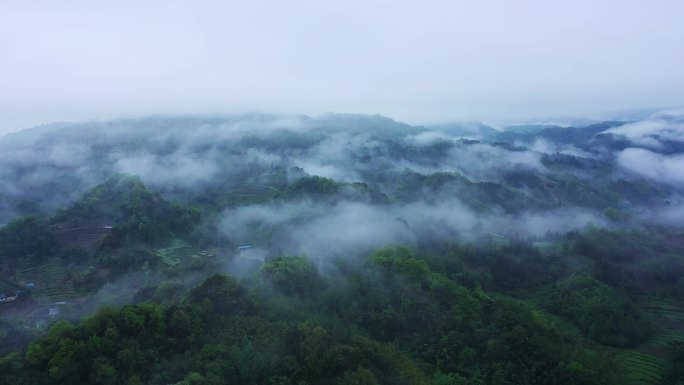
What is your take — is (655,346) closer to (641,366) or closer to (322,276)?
(641,366)

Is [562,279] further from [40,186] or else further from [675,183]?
[40,186]

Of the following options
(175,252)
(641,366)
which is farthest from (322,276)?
(641,366)

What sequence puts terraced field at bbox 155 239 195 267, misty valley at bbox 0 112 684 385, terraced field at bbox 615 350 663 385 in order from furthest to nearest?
1. terraced field at bbox 155 239 195 267
2. terraced field at bbox 615 350 663 385
3. misty valley at bbox 0 112 684 385

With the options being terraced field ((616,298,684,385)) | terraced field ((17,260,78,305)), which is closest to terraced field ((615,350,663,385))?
terraced field ((616,298,684,385))

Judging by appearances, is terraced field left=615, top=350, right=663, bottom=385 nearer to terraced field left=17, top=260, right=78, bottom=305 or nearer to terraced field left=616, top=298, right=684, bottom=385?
terraced field left=616, top=298, right=684, bottom=385

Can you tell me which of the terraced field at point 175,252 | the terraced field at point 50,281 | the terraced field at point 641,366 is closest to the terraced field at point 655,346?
the terraced field at point 641,366

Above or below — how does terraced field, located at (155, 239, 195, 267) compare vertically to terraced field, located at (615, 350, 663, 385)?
above

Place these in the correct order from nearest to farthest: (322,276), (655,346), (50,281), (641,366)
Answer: (641,366) < (655,346) < (322,276) < (50,281)

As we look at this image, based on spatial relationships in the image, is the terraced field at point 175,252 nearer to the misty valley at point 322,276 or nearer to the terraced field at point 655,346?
the misty valley at point 322,276
